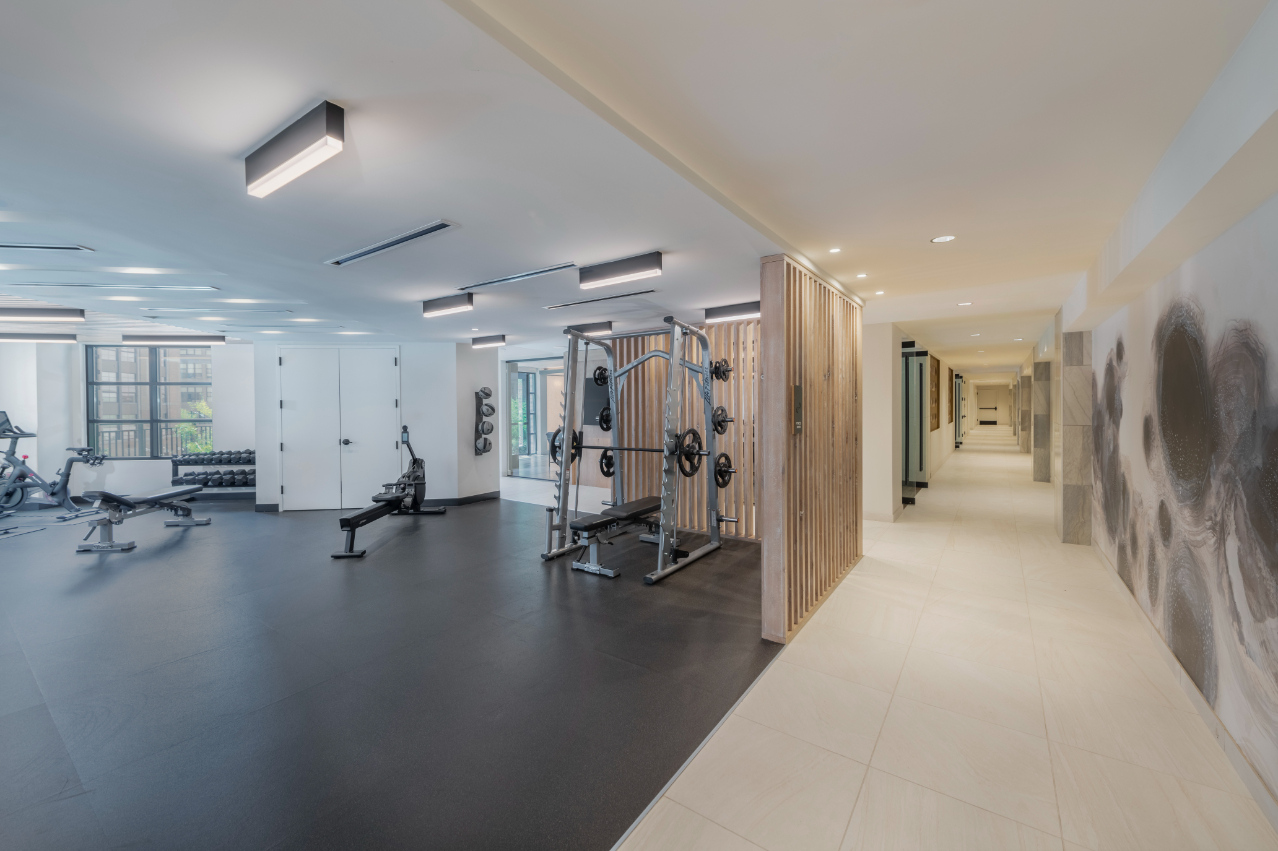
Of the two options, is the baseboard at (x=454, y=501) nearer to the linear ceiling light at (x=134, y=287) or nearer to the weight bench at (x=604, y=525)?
the weight bench at (x=604, y=525)

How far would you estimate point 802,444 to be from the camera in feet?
13.0

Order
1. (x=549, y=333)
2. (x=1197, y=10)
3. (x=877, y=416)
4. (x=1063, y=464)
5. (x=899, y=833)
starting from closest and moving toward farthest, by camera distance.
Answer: (x=1197, y=10) < (x=899, y=833) < (x=1063, y=464) < (x=877, y=416) < (x=549, y=333)

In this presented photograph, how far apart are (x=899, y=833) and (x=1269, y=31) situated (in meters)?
2.92

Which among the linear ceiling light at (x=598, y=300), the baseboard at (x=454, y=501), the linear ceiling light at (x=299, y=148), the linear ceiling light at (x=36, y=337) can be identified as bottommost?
the baseboard at (x=454, y=501)

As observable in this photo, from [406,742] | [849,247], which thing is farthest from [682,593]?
[849,247]

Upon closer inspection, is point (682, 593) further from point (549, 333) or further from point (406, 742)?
point (549, 333)

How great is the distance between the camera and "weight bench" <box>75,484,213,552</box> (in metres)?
5.94

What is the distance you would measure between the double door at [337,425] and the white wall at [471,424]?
105cm

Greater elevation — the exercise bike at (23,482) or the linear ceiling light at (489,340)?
the linear ceiling light at (489,340)

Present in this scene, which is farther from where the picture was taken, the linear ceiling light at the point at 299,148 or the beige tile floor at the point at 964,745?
the beige tile floor at the point at 964,745

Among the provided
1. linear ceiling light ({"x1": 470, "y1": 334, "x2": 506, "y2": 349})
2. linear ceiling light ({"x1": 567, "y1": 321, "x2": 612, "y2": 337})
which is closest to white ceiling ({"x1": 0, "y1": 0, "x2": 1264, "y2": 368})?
linear ceiling light ({"x1": 567, "y1": 321, "x2": 612, "y2": 337})

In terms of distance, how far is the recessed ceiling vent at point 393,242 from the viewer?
3.06 metres

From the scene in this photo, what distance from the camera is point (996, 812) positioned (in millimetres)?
2018

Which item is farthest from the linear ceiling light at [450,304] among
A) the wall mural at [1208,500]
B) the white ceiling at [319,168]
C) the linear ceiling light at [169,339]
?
the linear ceiling light at [169,339]
